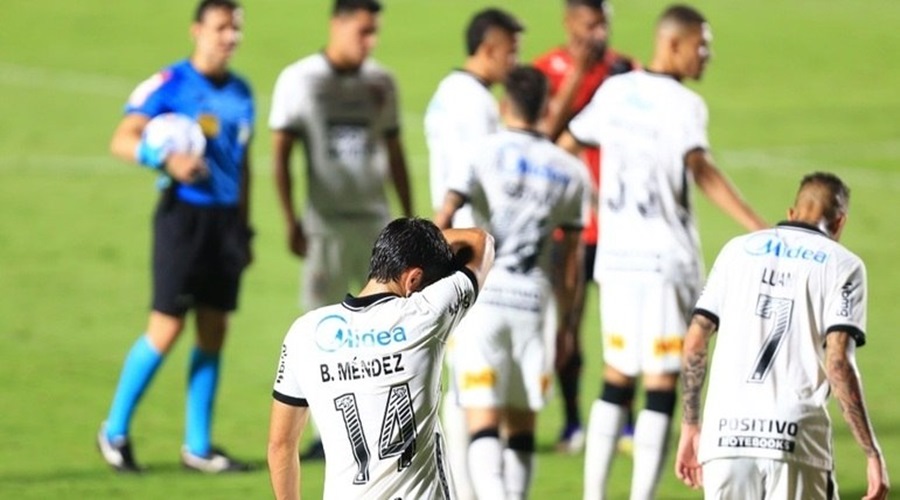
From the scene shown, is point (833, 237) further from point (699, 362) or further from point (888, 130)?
point (888, 130)

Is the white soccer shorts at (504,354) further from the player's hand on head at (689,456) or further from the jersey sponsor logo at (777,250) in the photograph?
the jersey sponsor logo at (777,250)

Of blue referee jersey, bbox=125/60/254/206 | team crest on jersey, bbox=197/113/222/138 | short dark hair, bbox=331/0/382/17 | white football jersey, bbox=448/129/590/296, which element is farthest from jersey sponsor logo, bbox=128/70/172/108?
white football jersey, bbox=448/129/590/296

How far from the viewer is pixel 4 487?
362 inches

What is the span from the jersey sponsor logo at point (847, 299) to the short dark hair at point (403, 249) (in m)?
1.46

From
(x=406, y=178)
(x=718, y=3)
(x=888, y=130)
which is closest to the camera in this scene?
(x=406, y=178)

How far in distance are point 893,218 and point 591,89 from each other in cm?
610

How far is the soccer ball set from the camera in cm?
924

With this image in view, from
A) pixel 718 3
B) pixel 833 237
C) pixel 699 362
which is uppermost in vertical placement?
pixel 718 3

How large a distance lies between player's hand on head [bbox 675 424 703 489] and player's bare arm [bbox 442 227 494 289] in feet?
3.31

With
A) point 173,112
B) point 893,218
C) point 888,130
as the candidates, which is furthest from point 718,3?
point 173,112

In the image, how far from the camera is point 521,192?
8523 mm

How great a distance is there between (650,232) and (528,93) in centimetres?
84

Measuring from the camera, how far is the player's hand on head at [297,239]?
33.0ft

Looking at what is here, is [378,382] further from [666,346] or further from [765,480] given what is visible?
[666,346]
